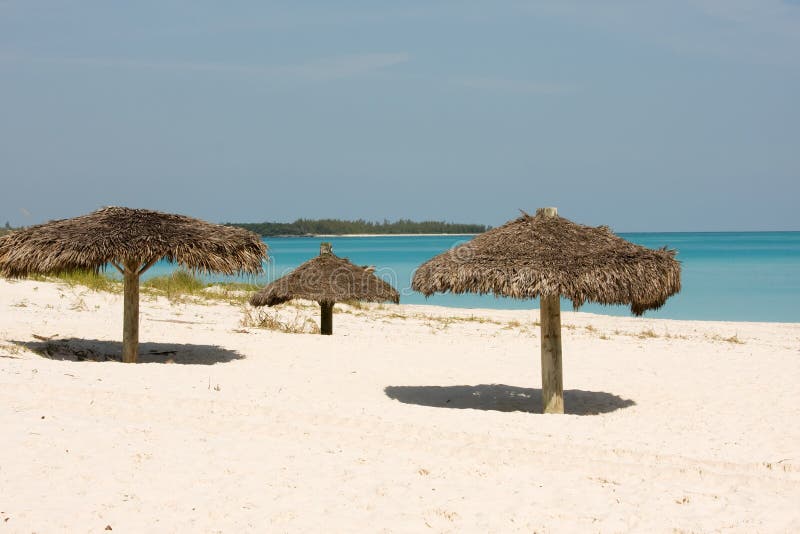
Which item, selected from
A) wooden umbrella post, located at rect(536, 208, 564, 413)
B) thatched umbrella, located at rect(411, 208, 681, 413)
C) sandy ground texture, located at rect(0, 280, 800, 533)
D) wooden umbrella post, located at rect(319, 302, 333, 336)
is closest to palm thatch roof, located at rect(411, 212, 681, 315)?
thatched umbrella, located at rect(411, 208, 681, 413)

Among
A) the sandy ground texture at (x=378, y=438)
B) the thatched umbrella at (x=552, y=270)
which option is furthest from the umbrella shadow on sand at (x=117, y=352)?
the thatched umbrella at (x=552, y=270)

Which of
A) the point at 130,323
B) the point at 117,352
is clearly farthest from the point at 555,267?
the point at 117,352

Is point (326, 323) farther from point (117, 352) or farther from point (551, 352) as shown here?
point (551, 352)

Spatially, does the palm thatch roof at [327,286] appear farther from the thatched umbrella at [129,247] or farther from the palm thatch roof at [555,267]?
the palm thatch roof at [555,267]

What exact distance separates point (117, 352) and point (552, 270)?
6015 mm

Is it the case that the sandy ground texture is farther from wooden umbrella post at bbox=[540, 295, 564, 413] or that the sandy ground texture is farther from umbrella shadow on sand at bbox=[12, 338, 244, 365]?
wooden umbrella post at bbox=[540, 295, 564, 413]

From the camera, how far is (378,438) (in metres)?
7.18

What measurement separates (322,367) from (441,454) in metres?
4.22

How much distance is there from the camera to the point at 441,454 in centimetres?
683

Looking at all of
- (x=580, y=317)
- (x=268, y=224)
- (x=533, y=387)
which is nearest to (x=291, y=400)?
(x=533, y=387)

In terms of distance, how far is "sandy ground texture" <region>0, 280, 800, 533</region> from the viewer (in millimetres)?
5523

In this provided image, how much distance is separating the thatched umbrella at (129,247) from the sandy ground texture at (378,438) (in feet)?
3.37

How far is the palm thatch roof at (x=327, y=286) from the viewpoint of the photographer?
13.2 m

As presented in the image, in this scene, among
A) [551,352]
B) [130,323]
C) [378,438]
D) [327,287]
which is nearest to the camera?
[378,438]
